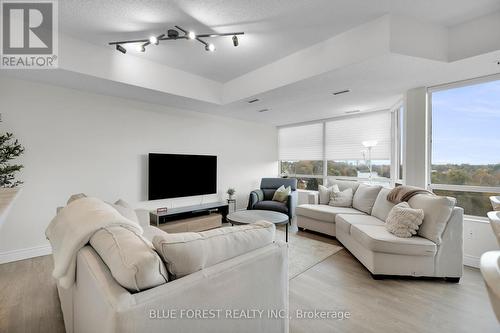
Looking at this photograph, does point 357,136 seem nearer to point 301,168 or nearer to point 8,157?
point 301,168

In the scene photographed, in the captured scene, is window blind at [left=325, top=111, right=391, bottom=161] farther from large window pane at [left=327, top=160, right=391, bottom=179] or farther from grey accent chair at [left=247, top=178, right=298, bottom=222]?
grey accent chair at [left=247, top=178, right=298, bottom=222]

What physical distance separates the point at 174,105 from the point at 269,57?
199 centimetres

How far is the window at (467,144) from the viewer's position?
114 inches

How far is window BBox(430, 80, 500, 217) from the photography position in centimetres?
291

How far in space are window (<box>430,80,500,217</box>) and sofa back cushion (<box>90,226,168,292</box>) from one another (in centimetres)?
385

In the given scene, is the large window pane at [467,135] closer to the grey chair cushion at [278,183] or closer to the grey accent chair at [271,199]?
the grey accent chair at [271,199]

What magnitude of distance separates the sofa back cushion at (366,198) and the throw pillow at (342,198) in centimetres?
12

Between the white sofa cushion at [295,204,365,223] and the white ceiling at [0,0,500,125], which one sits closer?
the white ceiling at [0,0,500,125]

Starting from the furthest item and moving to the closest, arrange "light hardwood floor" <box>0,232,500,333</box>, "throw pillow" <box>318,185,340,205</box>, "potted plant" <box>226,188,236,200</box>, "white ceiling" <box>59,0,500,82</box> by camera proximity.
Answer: "potted plant" <box>226,188,236,200</box> < "throw pillow" <box>318,185,340,205</box> < "white ceiling" <box>59,0,500,82</box> < "light hardwood floor" <box>0,232,500,333</box>

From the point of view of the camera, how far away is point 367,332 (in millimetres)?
1709

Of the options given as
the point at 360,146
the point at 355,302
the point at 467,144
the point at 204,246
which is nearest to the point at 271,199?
the point at 360,146

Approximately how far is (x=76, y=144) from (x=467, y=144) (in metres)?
5.43

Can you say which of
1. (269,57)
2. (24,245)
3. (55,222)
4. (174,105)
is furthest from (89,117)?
(269,57)

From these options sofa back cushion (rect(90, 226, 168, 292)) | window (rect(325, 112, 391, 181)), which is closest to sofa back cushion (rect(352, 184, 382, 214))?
window (rect(325, 112, 391, 181))
